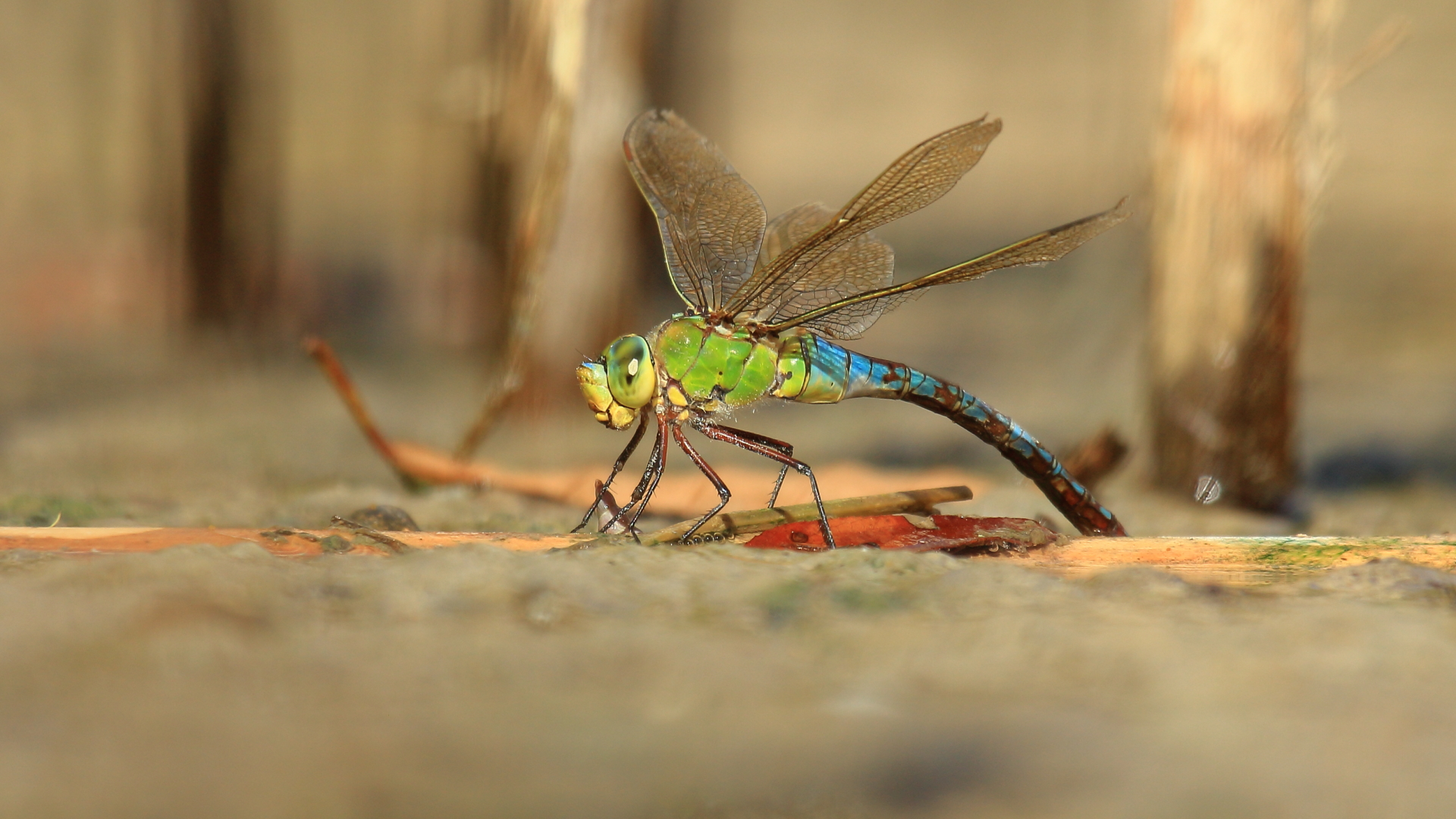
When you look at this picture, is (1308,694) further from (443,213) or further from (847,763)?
(443,213)

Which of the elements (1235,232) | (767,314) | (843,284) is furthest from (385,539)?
(1235,232)

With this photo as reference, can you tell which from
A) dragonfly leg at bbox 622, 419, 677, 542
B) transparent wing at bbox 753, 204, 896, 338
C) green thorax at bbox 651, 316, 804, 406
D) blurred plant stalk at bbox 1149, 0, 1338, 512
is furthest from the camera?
blurred plant stalk at bbox 1149, 0, 1338, 512

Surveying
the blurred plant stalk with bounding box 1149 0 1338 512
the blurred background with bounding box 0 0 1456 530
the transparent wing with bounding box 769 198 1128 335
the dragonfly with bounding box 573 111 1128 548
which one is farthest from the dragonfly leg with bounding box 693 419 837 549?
the blurred plant stalk with bounding box 1149 0 1338 512

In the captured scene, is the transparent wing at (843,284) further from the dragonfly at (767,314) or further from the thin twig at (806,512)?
the thin twig at (806,512)

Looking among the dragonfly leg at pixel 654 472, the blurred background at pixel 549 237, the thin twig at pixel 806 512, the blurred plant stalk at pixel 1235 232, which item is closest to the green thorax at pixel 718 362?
the dragonfly leg at pixel 654 472

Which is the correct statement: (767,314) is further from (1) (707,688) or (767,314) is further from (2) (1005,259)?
(1) (707,688)

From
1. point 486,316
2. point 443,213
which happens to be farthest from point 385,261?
point 486,316

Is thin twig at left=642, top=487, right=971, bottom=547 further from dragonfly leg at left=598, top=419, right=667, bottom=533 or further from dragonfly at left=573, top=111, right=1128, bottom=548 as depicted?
dragonfly leg at left=598, top=419, right=667, bottom=533
